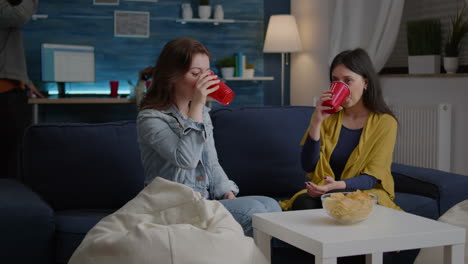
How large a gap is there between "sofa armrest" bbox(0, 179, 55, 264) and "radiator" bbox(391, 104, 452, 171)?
2.52 m

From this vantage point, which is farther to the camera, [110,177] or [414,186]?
[414,186]

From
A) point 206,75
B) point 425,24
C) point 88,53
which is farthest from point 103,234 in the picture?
point 88,53

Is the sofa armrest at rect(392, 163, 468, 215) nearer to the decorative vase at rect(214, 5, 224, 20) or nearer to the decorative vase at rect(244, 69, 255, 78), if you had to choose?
the decorative vase at rect(244, 69, 255, 78)

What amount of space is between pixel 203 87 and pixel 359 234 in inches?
29.0

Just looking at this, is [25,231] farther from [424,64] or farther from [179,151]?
[424,64]

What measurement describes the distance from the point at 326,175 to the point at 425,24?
2.29m

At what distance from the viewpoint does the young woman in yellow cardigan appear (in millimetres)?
2441

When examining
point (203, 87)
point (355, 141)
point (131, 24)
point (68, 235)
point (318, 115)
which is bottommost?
point (68, 235)

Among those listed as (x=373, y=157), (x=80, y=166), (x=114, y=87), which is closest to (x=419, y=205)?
(x=373, y=157)

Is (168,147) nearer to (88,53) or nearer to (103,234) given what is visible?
(103,234)

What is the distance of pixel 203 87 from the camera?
7.16 feet

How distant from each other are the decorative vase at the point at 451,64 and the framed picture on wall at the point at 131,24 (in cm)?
281

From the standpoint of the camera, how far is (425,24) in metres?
4.40

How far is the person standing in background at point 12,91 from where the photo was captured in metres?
3.93
